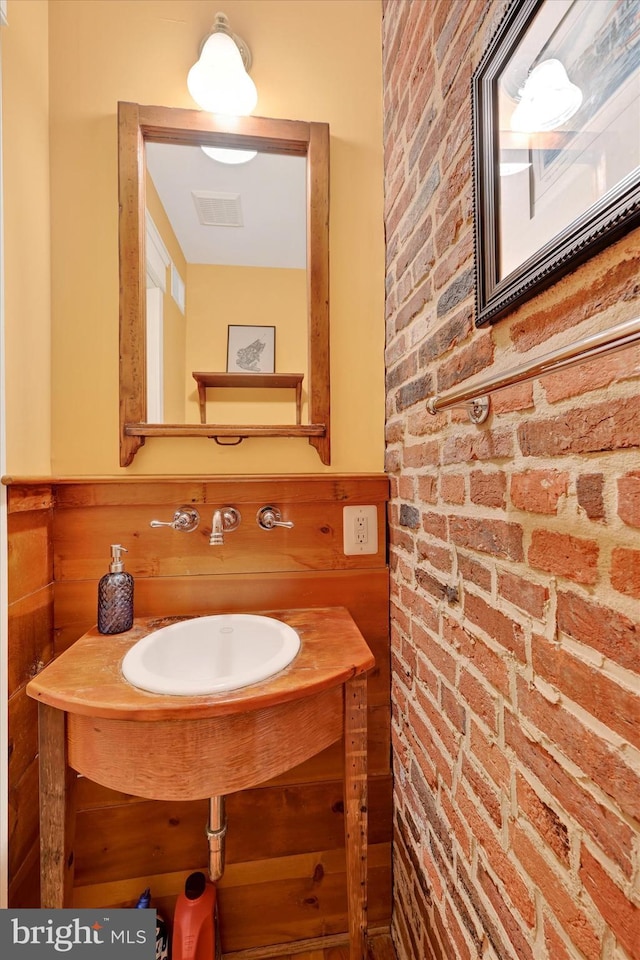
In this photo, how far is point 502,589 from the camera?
1.95 feet

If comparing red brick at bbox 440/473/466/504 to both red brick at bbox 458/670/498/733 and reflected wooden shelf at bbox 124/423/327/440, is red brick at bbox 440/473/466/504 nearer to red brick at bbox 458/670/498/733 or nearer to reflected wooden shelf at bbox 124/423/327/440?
red brick at bbox 458/670/498/733

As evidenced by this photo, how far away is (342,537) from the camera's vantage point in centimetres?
114

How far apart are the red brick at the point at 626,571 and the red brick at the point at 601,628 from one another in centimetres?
3

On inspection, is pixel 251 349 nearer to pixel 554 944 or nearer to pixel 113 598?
pixel 113 598

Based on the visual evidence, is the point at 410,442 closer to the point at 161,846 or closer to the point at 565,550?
the point at 565,550

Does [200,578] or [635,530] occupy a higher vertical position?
[635,530]

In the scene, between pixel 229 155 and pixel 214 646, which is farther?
pixel 229 155

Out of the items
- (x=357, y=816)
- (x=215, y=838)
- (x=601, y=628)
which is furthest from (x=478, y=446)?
(x=215, y=838)

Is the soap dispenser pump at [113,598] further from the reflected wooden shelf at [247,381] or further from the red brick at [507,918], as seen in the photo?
the red brick at [507,918]

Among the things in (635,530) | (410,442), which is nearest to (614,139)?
(635,530)

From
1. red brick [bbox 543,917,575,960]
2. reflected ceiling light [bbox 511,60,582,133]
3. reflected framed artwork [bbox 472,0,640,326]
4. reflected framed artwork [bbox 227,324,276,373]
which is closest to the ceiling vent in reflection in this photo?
reflected framed artwork [bbox 227,324,276,373]

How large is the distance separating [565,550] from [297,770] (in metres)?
0.98

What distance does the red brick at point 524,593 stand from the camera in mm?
513

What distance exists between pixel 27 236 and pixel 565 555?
129 centimetres
